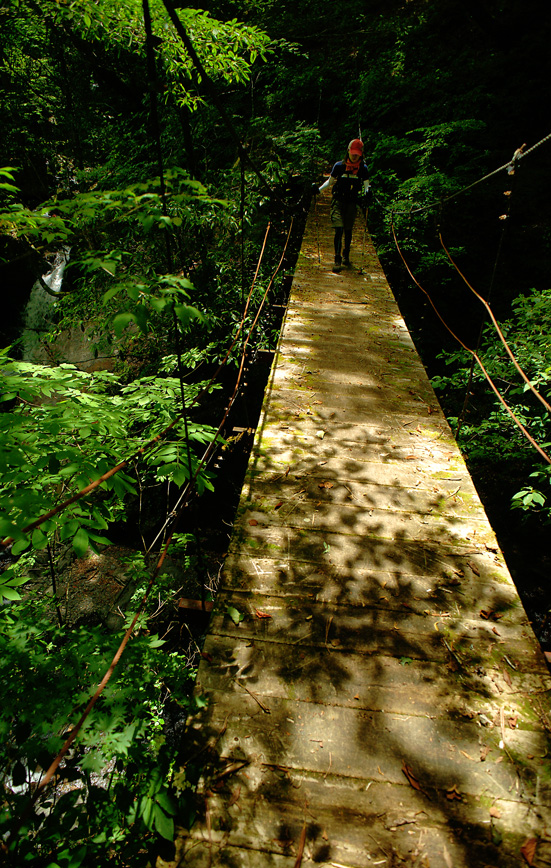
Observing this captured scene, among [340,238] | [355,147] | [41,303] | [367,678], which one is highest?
[355,147]

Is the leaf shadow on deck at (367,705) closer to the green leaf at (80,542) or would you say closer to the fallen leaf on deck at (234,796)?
the fallen leaf on deck at (234,796)

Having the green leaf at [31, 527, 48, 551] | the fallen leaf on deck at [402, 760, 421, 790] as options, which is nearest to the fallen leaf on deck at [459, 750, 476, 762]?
the fallen leaf on deck at [402, 760, 421, 790]


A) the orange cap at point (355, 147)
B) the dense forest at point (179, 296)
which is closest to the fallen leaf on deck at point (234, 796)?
the dense forest at point (179, 296)

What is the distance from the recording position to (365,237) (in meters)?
6.52

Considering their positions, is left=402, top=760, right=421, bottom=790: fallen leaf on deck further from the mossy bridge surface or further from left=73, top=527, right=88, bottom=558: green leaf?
left=73, top=527, right=88, bottom=558: green leaf

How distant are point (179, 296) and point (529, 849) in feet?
7.92

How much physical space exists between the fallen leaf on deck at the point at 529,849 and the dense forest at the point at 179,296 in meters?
0.99

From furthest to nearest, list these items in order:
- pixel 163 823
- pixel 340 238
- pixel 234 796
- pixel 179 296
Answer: pixel 340 238 → pixel 179 296 → pixel 234 796 → pixel 163 823

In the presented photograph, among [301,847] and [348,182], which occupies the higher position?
[348,182]

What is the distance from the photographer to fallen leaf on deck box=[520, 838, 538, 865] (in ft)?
3.60

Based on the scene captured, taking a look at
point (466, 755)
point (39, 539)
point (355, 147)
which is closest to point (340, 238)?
point (355, 147)

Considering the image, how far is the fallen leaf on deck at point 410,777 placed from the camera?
123 cm

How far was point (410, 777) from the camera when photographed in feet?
4.09

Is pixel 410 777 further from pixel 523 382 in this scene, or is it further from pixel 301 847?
pixel 523 382
